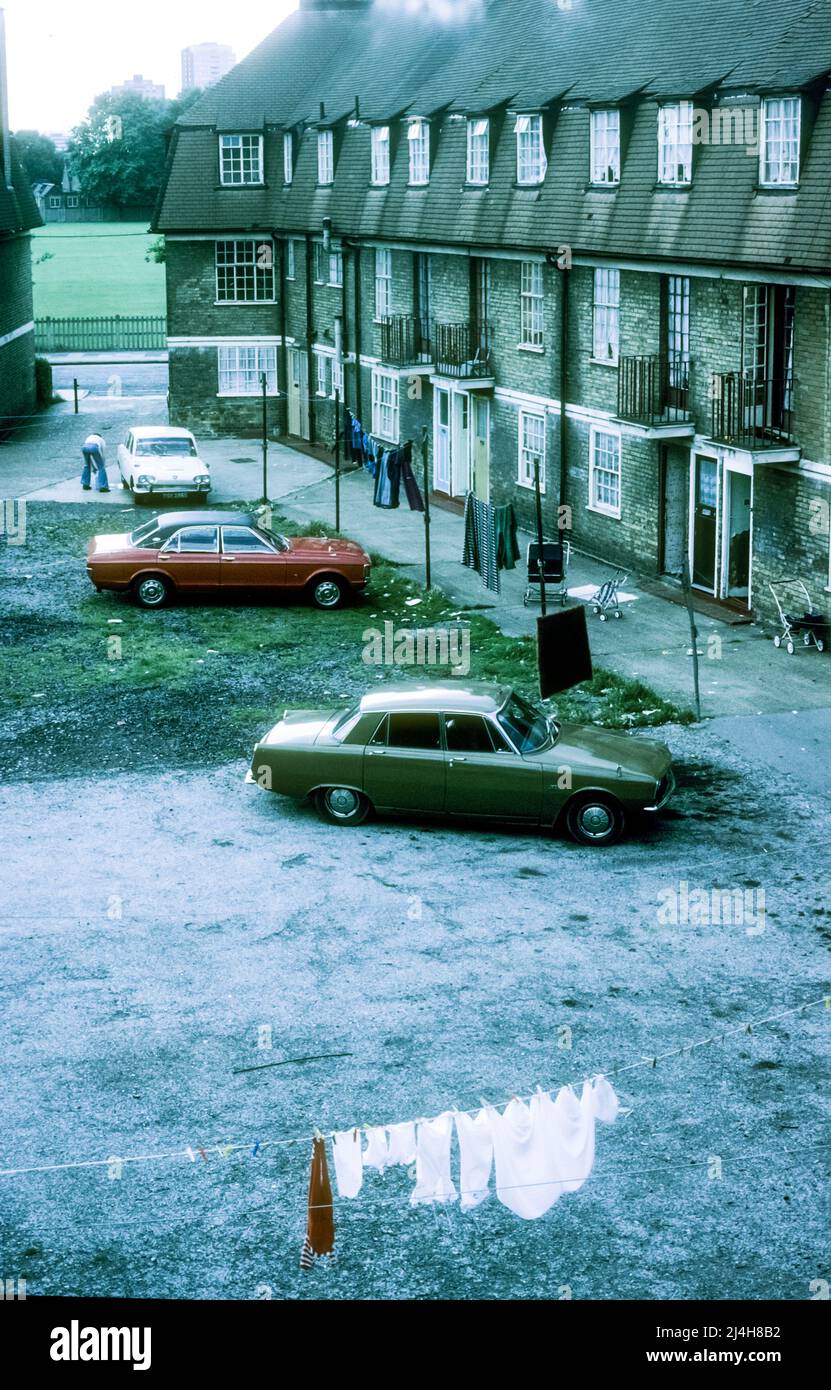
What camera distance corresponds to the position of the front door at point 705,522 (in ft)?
85.4

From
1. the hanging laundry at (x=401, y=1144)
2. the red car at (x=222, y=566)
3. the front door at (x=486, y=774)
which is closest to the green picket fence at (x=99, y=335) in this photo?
the red car at (x=222, y=566)

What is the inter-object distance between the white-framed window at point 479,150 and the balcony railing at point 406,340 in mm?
3848

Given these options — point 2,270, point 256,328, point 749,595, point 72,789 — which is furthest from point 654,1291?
point 2,270

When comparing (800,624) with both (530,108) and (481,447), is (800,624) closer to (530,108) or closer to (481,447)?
(481,447)

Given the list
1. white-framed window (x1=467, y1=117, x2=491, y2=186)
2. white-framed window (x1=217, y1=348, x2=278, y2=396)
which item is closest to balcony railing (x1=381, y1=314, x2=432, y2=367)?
white-framed window (x1=467, y1=117, x2=491, y2=186)

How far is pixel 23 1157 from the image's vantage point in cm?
1070

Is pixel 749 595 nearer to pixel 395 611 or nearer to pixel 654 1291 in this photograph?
pixel 395 611

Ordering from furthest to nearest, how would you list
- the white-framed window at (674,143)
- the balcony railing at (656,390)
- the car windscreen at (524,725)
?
the balcony railing at (656,390) < the white-framed window at (674,143) < the car windscreen at (524,725)

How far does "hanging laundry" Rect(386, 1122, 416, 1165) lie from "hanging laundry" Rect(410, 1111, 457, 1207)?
6 cm

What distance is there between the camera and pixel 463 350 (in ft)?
111

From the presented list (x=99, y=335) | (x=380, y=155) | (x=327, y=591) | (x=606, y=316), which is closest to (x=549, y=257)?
(x=606, y=316)

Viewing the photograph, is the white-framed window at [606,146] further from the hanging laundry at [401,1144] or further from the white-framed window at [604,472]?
the hanging laundry at [401,1144]

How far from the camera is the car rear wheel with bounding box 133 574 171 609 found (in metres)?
26.7

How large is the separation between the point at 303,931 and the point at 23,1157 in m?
4.12
